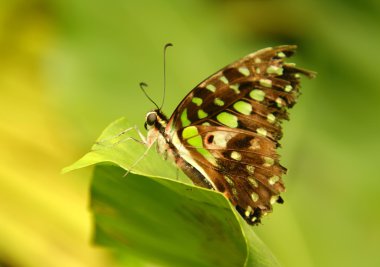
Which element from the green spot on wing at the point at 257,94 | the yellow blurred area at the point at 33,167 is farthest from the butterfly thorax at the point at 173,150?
the yellow blurred area at the point at 33,167

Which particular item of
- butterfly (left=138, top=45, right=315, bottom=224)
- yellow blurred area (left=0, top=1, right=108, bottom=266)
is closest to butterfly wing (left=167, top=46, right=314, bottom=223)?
butterfly (left=138, top=45, right=315, bottom=224)

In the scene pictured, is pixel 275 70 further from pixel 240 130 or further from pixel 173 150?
pixel 173 150

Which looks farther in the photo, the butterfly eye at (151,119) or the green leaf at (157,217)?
the butterfly eye at (151,119)

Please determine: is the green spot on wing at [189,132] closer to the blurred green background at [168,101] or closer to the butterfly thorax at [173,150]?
the butterfly thorax at [173,150]

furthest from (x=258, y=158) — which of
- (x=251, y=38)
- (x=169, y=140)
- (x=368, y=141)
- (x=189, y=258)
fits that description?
(x=251, y=38)

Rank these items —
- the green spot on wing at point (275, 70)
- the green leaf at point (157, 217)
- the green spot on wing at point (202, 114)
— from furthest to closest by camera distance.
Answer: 1. the green spot on wing at point (202, 114)
2. the green spot on wing at point (275, 70)
3. the green leaf at point (157, 217)
